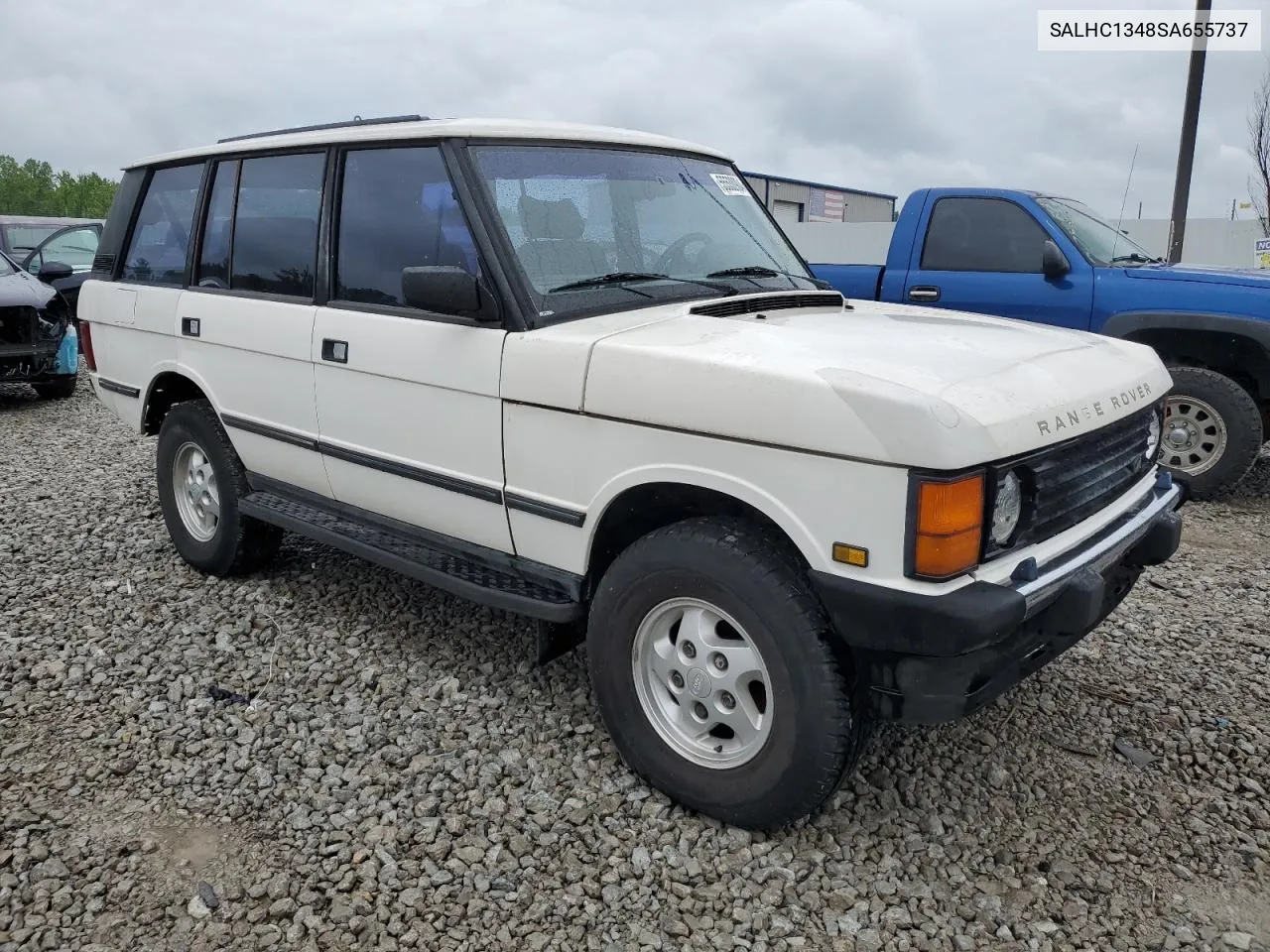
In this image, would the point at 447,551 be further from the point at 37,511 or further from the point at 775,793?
the point at 37,511

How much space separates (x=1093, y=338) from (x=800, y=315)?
103 cm

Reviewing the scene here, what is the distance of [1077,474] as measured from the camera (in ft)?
8.89

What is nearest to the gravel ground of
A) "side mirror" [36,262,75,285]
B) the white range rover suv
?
the white range rover suv

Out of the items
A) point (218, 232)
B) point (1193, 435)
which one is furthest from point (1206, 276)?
point (218, 232)

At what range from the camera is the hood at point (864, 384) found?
230cm

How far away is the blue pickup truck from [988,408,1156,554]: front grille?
3386 mm

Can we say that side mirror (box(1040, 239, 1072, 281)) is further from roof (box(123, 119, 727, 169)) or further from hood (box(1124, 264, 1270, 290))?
roof (box(123, 119, 727, 169))

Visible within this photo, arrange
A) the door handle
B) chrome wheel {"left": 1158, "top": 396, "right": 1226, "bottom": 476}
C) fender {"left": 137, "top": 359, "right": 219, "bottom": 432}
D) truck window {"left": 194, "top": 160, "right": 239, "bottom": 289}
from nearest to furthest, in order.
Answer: the door handle < truck window {"left": 194, "top": 160, "right": 239, "bottom": 289} < fender {"left": 137, "top": 359, "right": 219, "bottom": 432} < chrome wheel {"left": 1158, "top": 396, "right": 1226, "bottom": 476}

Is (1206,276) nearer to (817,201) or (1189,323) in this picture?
(1189,323)

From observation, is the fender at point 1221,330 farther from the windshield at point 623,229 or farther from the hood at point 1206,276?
the windshield at point 623,229

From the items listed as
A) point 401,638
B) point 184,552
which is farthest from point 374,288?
point 184,552

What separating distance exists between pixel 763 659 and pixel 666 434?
2.19 ft

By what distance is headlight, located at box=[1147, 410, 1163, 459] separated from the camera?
3.31 metres

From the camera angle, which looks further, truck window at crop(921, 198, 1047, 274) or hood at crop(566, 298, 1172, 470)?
truck window at crop(921, 198, 1047, 274)
